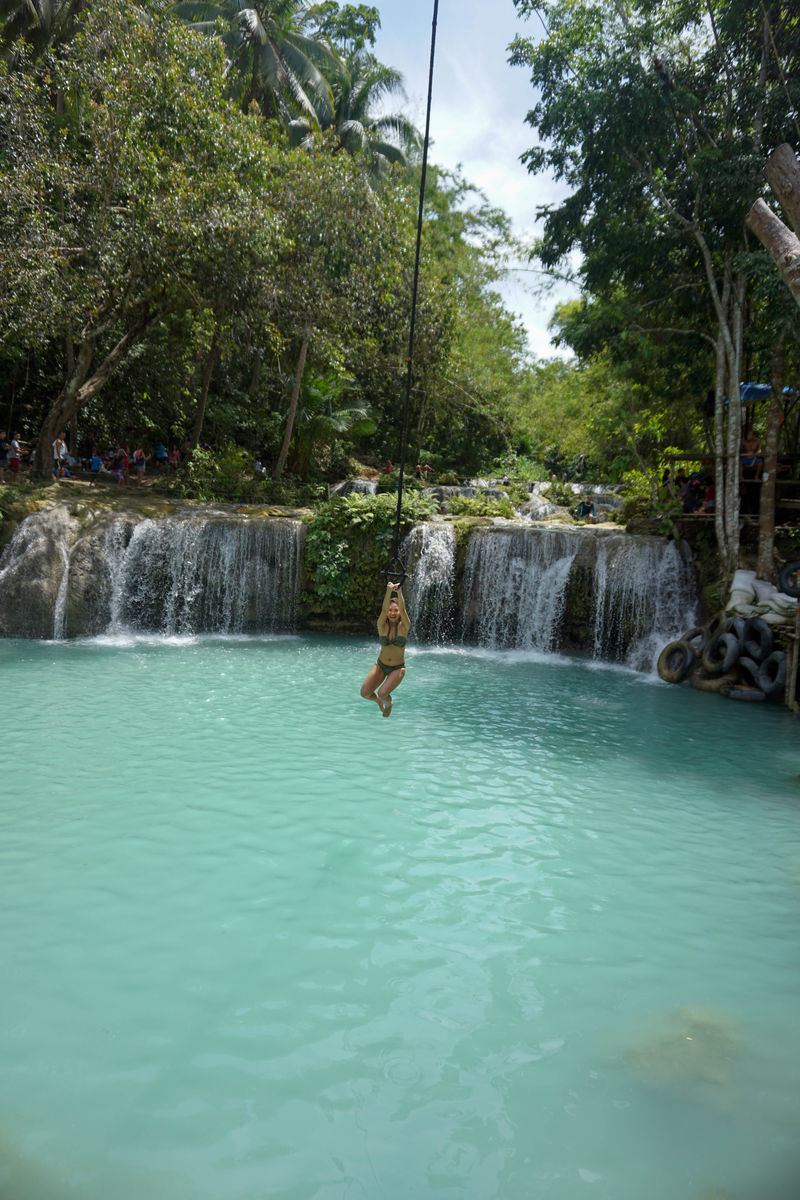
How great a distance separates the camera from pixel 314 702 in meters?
10.9

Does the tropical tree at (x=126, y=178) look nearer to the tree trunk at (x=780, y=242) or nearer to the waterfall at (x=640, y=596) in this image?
the waterfall at (x=640, y=596)

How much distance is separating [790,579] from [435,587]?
7094mm

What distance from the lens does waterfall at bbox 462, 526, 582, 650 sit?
53.6 feet

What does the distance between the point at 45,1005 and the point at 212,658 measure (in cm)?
998

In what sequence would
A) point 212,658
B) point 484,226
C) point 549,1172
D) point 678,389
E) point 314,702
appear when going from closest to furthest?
point 549,1172, point 314,702, point 212,658, point 678,389, point 484,226

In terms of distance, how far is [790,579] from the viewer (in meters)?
13.6

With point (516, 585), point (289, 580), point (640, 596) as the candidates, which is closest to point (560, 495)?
point (516, 585)

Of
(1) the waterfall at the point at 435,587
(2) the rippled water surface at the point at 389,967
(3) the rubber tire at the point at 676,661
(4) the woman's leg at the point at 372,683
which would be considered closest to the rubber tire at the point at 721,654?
(3) the rubber tire at the point at 676,661

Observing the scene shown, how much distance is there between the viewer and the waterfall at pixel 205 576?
16469mm

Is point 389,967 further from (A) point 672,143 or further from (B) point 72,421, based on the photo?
(B) point 72,421

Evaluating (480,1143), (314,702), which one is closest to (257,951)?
(480,1143)

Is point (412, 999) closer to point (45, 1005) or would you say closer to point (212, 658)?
point (45, 1005)

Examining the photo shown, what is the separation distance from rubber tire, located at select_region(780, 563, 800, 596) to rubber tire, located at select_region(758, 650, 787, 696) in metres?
1.41

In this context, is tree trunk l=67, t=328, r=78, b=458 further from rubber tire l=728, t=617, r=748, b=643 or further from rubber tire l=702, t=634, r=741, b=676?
rubber tire l=728, t=617, r=748, b=643
